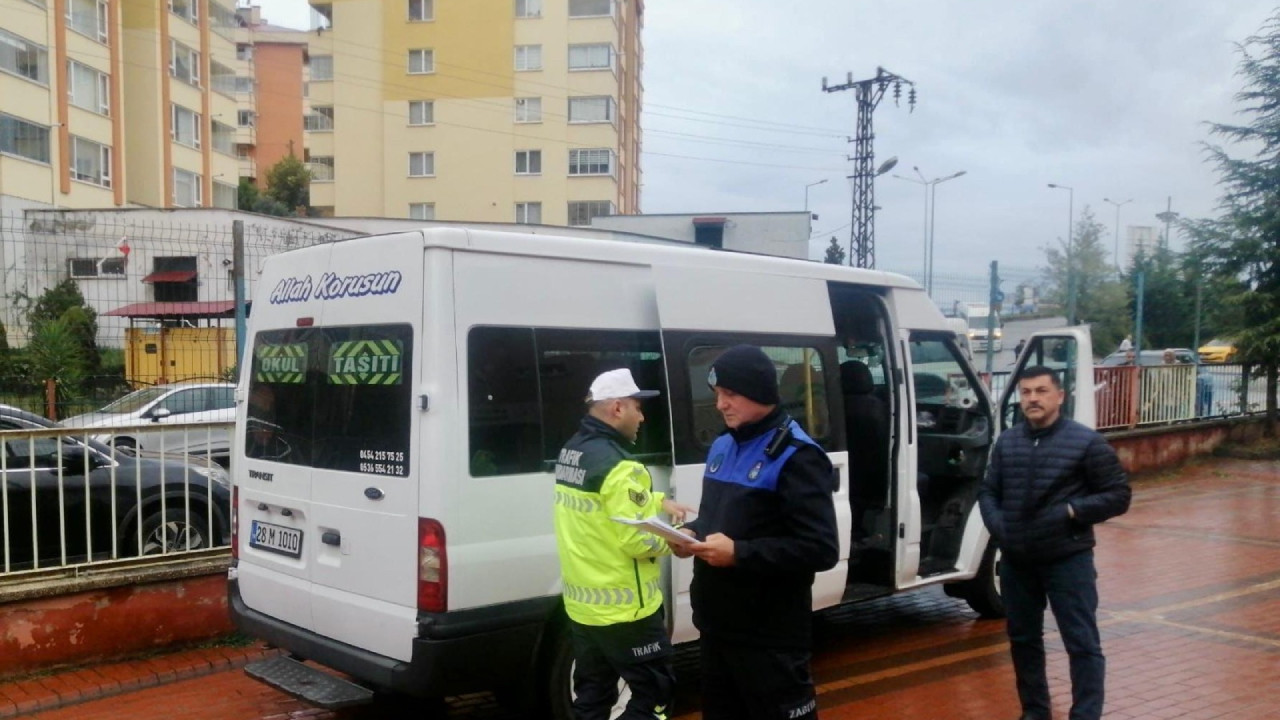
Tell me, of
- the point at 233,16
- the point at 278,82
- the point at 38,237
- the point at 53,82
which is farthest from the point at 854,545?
the point at 278,82

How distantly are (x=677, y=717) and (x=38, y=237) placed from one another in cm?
578

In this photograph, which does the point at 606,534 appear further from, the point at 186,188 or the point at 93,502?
the point at 186,188

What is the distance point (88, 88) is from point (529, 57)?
17953mm

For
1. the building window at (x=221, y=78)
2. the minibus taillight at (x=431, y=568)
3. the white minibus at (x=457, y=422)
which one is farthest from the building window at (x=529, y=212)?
the minibus taillight at (x=431, y=568)

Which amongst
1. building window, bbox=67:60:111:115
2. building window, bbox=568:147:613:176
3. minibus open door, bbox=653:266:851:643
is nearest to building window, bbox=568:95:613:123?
building window, bbox=568:147:613:176

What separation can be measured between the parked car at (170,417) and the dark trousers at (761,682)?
439 cm

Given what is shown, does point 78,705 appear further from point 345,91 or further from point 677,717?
point 345,91

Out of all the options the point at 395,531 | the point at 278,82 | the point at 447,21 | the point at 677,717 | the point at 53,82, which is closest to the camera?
the point at 395,531

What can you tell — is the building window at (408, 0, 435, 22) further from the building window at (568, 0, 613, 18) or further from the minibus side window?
the minibus side window

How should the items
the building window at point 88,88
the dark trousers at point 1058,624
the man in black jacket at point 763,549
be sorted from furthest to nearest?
the building window at point 88,88 < the dark trousers at point 1058,624 < the man in black jacket at point 763,549

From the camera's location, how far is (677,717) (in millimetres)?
5492

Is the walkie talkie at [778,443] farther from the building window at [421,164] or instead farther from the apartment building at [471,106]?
the building window at [421,164]

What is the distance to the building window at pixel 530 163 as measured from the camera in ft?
153

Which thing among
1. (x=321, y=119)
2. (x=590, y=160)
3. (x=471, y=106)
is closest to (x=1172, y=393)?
(x=590, y=160)
